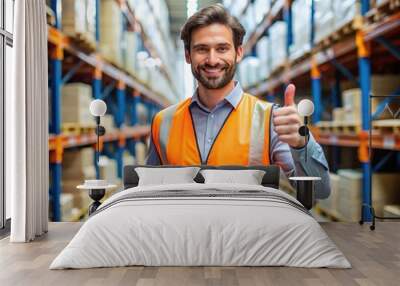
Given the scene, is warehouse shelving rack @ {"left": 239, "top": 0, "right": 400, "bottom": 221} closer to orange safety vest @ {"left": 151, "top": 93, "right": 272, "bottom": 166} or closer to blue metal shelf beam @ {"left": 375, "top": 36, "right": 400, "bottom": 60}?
blue metal shelf beam @ {"left": 375, "top": 36, "right": 400, "bottom": 60}

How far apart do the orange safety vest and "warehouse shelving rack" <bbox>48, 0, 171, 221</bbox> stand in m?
0.33

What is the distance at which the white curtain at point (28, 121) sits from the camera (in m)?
5.73

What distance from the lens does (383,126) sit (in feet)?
20.9

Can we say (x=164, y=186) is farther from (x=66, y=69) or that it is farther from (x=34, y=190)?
(x=66, y=69)

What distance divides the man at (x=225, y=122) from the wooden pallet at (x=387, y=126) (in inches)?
29.2

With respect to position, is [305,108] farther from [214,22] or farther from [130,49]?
→ [130,49]

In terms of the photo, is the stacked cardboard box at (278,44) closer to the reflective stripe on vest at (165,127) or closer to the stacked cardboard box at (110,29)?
the reflective stripe on vest at (165,127)

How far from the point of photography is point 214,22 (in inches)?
270

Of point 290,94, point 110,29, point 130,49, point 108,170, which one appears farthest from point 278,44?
point 108,170

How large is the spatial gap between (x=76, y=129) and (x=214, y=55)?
6.11 ft

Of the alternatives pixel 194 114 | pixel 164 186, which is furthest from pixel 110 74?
pixel 164 186

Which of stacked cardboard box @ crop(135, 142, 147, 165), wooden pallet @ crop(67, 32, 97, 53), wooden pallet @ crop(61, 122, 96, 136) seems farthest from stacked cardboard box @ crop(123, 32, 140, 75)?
wooden pallet @ crop(61, 122, 96, 136)

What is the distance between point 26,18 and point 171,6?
7.63 ft

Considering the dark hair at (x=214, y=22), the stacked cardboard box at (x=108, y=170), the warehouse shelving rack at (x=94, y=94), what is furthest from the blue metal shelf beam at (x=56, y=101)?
the dark hair at (x=214, y=22)
